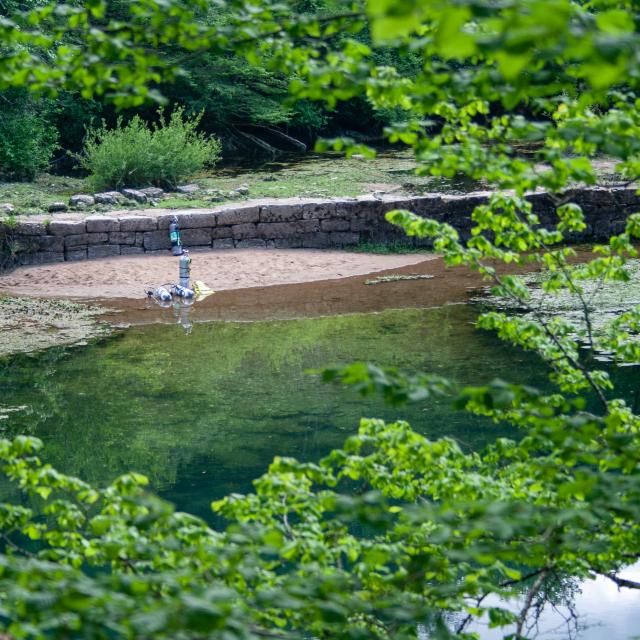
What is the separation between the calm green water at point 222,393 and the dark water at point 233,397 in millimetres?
15

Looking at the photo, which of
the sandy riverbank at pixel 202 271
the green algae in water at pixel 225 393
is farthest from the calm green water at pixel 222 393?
the sandy riverbank at pixel 202 271

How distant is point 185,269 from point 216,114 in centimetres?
1004

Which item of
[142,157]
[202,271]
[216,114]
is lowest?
[202,271]

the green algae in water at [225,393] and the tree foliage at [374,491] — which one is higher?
the tree foliage at [374,491]

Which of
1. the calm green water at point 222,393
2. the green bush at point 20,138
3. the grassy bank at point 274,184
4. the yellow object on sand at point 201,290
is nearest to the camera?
the calm green water at point 222,393

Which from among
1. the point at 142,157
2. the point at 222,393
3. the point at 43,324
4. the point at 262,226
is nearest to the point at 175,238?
the point at 43,324

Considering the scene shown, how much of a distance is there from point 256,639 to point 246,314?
965 cm

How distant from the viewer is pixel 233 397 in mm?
9039

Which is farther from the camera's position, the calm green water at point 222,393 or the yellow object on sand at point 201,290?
the yellow object on sand at point 201,290

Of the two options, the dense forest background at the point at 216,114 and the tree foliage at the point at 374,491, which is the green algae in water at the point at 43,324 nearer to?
the dense forest background at the point at 216,114

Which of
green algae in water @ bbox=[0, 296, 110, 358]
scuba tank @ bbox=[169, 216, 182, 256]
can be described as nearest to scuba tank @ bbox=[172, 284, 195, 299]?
scuba tank @ bbox=[169, 216, 182, 256]

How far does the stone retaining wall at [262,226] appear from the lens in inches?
558

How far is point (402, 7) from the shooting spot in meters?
1.76

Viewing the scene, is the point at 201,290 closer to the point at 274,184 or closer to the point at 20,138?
the point at 274,184
